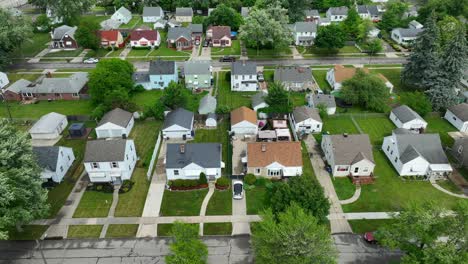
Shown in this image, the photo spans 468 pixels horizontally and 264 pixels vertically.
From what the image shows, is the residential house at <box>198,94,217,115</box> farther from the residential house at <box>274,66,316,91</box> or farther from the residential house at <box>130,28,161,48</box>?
the residential house at <box>130,28,161,48</box>

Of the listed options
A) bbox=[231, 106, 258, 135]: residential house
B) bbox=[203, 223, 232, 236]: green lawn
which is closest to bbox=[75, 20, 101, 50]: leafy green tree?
bbox=[231, 106, 258, 135]: residential house

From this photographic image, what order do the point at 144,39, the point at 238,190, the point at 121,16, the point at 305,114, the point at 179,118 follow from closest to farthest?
1. the point at 238,190
2. the point at 179,118
3. the point at 305,114
4. the point at 144,39
5. the point at 121,16

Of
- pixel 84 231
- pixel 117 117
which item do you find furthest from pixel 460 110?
pixel 84 231

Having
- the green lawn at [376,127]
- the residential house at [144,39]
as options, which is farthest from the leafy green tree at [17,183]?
the residential house at [144,39]

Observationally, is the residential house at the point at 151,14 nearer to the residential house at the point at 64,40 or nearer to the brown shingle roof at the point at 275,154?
the residential house at the point at 64,40

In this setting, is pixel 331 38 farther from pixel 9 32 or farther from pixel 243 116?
pixel 9 32

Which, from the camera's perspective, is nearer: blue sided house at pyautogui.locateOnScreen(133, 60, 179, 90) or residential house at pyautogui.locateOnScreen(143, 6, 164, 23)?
blue sided house at pyautogui.locateOnScreen(133, 60, 179, 90)

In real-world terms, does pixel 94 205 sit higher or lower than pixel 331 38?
lower
